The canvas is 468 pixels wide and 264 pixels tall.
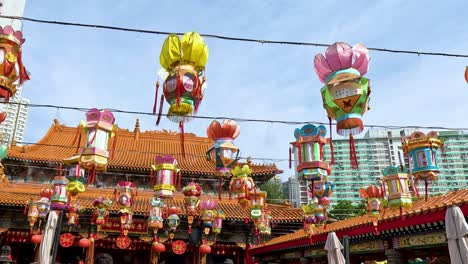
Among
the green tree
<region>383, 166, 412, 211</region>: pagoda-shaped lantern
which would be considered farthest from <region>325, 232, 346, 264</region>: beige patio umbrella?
the green tree

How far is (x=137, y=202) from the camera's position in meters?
16.3

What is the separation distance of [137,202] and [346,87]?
1346cm

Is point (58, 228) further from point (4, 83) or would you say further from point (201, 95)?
point (201, 95)

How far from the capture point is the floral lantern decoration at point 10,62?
4.95 m

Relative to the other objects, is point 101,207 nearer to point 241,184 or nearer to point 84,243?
point 84,243

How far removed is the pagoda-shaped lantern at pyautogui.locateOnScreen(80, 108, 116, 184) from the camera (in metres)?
5.98

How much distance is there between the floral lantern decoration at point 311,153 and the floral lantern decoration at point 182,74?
2.38 metres

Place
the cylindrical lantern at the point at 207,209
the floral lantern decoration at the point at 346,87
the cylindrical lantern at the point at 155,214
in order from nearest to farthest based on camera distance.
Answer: the floral lantern decoration at the point at 346,87 < the cylindrical lantern at the point at 155,214 < the cylindrical lantern at the point at 207,209

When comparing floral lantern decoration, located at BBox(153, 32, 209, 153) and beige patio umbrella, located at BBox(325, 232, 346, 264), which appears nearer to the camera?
floral lantern decoration, located at BBox(153, 32, 209, 153)

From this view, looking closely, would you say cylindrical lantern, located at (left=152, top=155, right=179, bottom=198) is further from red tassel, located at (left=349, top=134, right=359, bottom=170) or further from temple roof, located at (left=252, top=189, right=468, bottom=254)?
temple roof, located at (left=252, top=189, right=468, bottom=254)

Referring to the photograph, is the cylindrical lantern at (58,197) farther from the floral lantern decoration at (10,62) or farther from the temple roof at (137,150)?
the floral lantern decoration at (10,62)

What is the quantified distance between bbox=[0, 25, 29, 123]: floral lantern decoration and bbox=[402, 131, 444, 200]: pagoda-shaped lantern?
23.1 feet

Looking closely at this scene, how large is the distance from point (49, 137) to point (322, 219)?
17.6 meters

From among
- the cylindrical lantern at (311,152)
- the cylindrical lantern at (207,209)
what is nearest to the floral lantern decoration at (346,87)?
the cylindrical lantern at (311,152)
